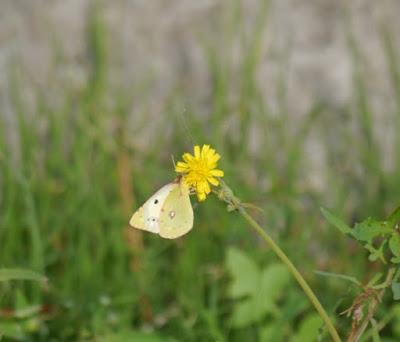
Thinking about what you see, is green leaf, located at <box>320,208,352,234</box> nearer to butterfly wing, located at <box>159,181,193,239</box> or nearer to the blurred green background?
butterfly wing, located at <box>159,181,193,239</box>

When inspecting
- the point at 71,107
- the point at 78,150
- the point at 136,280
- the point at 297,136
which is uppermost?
the point at 71,107

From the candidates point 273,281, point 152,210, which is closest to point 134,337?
point 273,281

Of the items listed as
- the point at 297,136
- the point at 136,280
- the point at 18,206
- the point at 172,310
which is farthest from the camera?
the point at 297,136

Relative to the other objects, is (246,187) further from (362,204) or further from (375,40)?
(375,40)

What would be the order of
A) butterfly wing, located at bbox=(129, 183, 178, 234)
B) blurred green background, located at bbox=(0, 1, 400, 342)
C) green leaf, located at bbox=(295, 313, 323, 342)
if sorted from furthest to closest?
blurred green background, located at bbox=(0, 1, 400, 342) → green leaf, located at bbox=(295, 313, 323, 342) → butterfly wing, located at bbox=(129, 183, 178, 234)

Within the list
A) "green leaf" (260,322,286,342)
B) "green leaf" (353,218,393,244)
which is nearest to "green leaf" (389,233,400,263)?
"green leaf" (353,218,393,244)

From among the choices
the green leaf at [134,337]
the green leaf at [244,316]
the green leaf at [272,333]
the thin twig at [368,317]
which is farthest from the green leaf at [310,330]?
the thin twig at [368,317]

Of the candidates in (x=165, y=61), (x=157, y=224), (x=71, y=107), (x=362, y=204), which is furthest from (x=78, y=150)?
(x=157, y=224)
